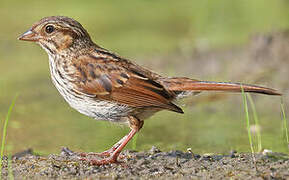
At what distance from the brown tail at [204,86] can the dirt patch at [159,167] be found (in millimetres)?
676

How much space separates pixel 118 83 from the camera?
590 cm

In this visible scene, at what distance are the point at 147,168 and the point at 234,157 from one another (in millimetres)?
977

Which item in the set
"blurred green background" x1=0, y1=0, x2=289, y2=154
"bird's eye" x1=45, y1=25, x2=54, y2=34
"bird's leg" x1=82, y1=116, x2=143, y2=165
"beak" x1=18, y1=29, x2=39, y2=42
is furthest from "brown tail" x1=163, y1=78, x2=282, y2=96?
"beak" x1=18, y1=29, x2=39, y2=42

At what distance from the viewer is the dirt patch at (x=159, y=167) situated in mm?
5090

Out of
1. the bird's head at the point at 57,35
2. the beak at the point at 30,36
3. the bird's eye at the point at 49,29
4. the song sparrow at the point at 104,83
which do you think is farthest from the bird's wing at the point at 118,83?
the beak at the point at 30,36

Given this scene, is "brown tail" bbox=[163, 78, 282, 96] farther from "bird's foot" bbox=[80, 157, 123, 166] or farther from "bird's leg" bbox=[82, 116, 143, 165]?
"bird's foot" bbox=[80, 157, 123, 166]

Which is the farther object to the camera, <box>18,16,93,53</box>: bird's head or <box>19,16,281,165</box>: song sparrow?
<box>18,16,93,53</box>: bird's head

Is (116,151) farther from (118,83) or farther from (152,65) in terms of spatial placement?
(152,65)

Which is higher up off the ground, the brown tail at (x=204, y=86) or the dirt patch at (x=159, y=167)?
the brown tail at (x=204, y=86)

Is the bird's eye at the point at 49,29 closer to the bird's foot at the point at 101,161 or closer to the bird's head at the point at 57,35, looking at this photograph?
the bird's head at the point at 57,35

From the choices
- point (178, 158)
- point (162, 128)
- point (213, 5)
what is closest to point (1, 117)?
point (162, 128)

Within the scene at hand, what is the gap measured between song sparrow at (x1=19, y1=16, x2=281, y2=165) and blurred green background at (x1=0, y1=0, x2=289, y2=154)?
68 centimetres

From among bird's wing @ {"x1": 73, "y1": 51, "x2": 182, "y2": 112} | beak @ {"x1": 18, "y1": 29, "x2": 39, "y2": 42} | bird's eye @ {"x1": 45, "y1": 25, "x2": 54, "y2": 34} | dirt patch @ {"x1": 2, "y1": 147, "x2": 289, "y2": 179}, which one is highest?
bird's eye @ {"x1": 45, "y1": 25, "x2": 54, "y2": 34}

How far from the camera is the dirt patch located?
5.09m
